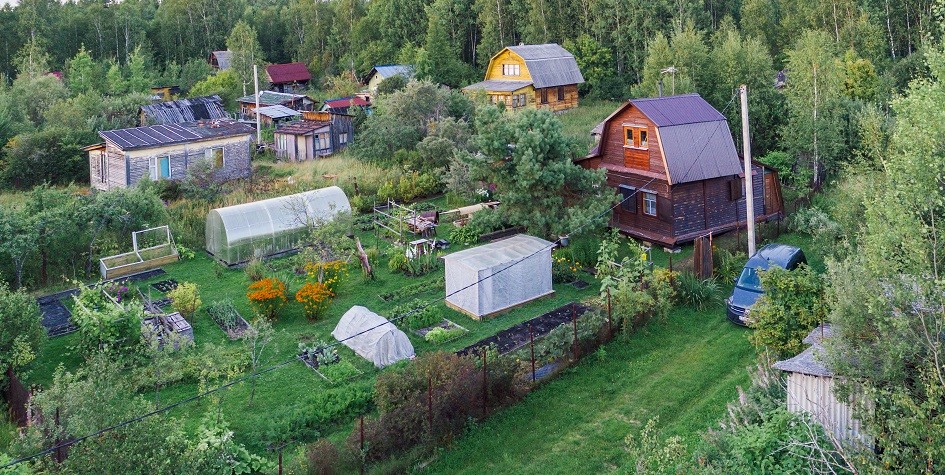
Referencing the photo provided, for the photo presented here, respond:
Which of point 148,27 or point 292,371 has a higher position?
point 148,27

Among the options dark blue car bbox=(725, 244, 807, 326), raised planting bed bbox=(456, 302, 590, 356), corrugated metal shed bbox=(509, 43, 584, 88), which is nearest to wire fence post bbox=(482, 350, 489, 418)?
raised planting bed bbox=(456, 302, 590, 356)

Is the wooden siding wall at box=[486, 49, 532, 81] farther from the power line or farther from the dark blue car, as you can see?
the dark blue car

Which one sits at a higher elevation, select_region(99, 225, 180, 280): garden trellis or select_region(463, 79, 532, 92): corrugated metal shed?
select_region(463, 79, 532, 92): corrugated metal shed

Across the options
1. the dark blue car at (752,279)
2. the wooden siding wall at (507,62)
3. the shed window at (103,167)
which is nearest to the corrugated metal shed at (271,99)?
the wooden siding wall at (507,62)

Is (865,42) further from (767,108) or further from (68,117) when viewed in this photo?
(68,117)

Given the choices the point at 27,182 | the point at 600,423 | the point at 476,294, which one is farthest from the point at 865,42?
the point at 27,182

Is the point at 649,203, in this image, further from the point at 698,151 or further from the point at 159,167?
the point at 159,167

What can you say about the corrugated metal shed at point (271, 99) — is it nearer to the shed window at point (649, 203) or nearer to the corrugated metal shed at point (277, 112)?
the corrugated metal shed at point (277, 112)
